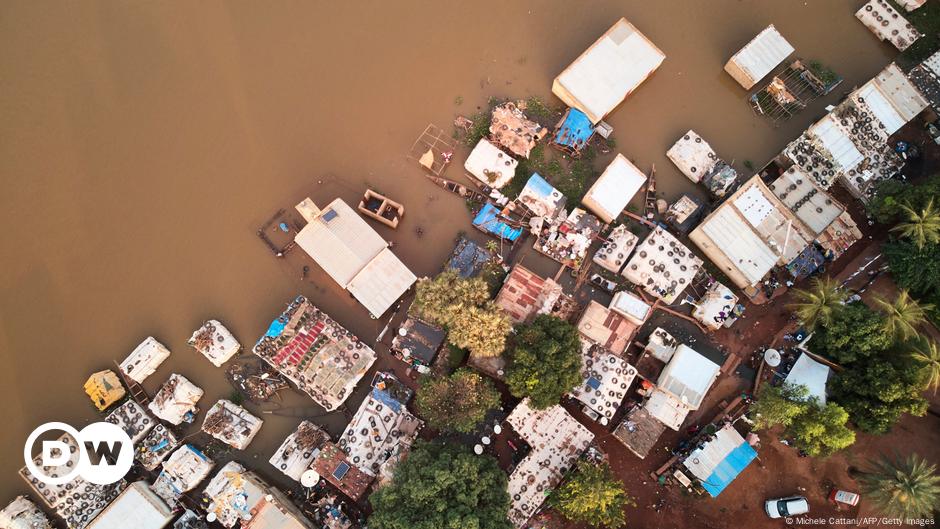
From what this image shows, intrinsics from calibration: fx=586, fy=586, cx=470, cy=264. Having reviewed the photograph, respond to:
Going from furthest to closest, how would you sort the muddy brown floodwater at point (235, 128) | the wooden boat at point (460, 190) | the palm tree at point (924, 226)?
the wooden boat at point (460, 190), the muddy brown floodwater at point (235, 128), the palm tree at point (924, 226)

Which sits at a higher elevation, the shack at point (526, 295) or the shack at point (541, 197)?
the shack at point (541, 197)

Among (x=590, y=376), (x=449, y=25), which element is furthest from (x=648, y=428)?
(x=449, y=25)

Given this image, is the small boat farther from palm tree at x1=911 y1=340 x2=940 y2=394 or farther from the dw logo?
palm tree at x1=911 y1=340 x2=940 y2=394

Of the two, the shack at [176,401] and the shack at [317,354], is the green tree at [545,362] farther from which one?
the shack at [176,401]

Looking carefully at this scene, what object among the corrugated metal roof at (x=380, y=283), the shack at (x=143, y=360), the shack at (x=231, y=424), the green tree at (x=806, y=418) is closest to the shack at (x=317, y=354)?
the corrugated metal roof at (x=380, y=283)

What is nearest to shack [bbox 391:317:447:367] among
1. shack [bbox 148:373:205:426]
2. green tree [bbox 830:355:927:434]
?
shack [bbox 148:373:205:426]

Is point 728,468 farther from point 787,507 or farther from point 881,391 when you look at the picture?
point 881,391

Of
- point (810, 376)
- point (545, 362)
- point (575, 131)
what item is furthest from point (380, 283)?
point (810, 376)
